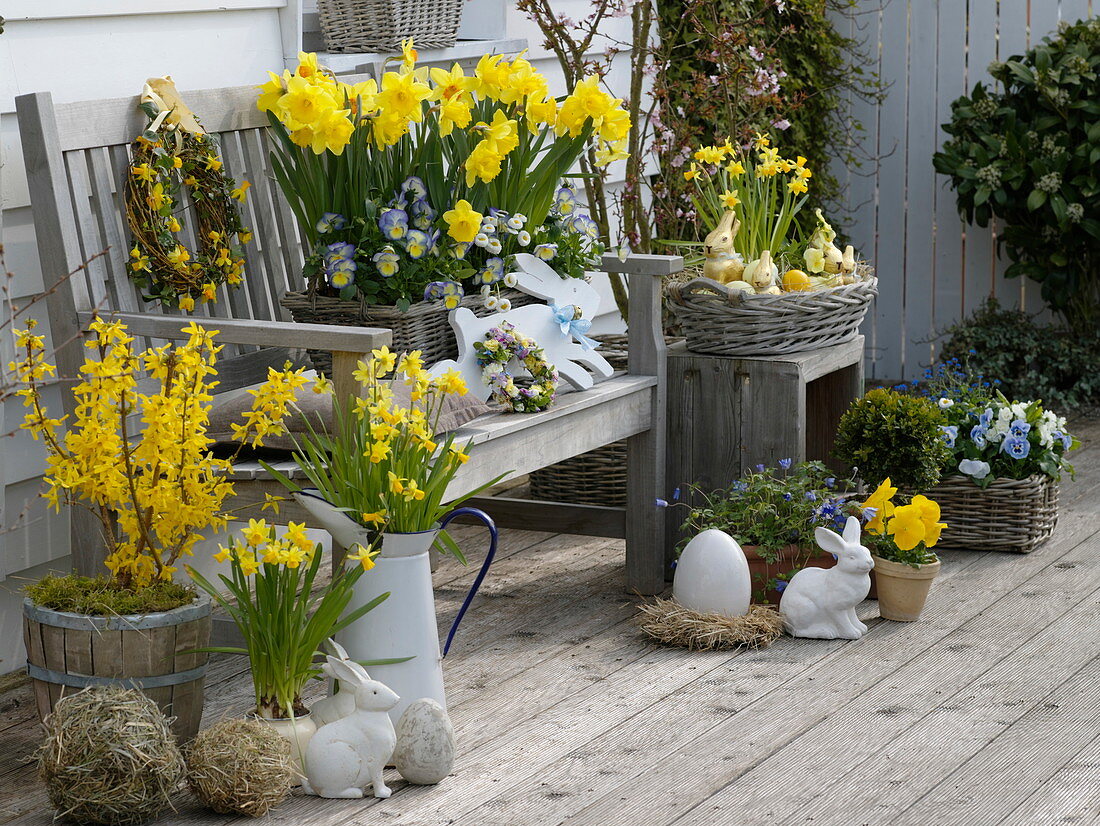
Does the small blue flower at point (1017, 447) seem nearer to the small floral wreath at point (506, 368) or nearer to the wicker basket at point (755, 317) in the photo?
the wicker basket at point (755, 317)

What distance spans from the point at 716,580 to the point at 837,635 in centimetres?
28

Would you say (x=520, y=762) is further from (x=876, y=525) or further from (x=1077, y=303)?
(x=1077, y=303)

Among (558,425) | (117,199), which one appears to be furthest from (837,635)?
(117,199)

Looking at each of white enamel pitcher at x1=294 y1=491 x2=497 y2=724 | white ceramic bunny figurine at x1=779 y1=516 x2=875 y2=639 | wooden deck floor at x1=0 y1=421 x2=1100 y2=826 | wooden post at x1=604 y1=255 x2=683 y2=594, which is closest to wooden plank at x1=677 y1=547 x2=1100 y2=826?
wooden deck floor at x1=0 y1=421 x2=1100 y2=826

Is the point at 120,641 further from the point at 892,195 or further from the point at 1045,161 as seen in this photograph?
the point at 892,195

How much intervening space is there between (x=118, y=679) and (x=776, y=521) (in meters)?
1.46

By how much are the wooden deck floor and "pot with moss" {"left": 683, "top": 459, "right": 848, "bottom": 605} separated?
20 centimetres

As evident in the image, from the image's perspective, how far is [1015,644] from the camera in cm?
298

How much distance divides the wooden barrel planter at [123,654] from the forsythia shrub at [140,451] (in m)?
0.12

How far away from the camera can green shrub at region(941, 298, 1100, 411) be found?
524 centimetres

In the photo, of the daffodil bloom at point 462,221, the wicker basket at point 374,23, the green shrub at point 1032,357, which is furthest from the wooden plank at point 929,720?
the green shrub at point 1032,357

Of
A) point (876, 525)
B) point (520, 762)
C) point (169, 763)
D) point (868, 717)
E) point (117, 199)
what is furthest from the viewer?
point (876, 525)

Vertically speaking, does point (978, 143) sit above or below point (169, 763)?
above

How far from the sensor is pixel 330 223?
2.76 metres
